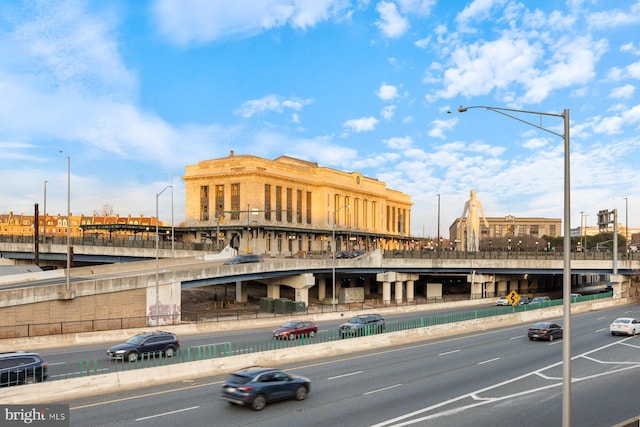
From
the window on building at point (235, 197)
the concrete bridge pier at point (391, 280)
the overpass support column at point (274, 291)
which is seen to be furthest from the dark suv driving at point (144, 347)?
the window on building at point (235, 197)

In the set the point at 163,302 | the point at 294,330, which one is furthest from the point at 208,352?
the point at 163,302

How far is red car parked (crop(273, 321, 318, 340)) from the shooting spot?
3503 cm

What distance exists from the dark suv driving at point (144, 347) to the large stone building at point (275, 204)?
203 feet

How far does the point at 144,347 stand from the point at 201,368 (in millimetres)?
5113

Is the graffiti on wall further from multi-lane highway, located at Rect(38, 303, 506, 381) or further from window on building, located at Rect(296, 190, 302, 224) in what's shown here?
window on building, located at Rect(296, 190, 302, 224)

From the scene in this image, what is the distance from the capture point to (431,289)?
76.6 meters

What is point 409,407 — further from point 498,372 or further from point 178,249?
point 178,249

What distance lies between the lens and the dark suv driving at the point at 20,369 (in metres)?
→ 19.1

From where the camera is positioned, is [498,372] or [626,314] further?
[626,314]

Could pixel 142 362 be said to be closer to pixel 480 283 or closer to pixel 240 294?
pixel 240 294

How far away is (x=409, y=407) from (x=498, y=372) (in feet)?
27.8

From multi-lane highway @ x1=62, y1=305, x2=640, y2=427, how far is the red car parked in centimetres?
700

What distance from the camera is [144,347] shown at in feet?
87.7

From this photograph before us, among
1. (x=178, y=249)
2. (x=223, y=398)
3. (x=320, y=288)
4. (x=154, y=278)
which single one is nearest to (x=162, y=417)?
(x=223, y=398)
